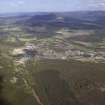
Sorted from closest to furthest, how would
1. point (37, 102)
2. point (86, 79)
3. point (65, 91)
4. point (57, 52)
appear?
1. point (37, 102)
2. point (65, 91)
3. point (86, 79)
4. point (57, 52)

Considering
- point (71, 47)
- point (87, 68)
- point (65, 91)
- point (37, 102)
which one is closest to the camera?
point (37, 102)

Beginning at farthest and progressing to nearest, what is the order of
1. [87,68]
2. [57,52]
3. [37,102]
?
[57,52], [87,68], [37,102]

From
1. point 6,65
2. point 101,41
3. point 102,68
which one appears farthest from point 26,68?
point 101,41

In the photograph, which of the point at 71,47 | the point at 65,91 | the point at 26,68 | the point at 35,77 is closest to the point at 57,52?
the point at 71,47

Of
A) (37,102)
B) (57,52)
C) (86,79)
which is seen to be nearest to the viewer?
(37,102)

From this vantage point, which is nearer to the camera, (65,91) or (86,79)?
(65,91)

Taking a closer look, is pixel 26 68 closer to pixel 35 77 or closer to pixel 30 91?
pixel 35 77

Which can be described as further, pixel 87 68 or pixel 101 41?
pixel 101 41

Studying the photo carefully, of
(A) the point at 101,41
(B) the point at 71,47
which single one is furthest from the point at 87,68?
(A) the point at 101,41

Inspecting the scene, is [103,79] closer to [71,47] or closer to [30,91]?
[30,91]
